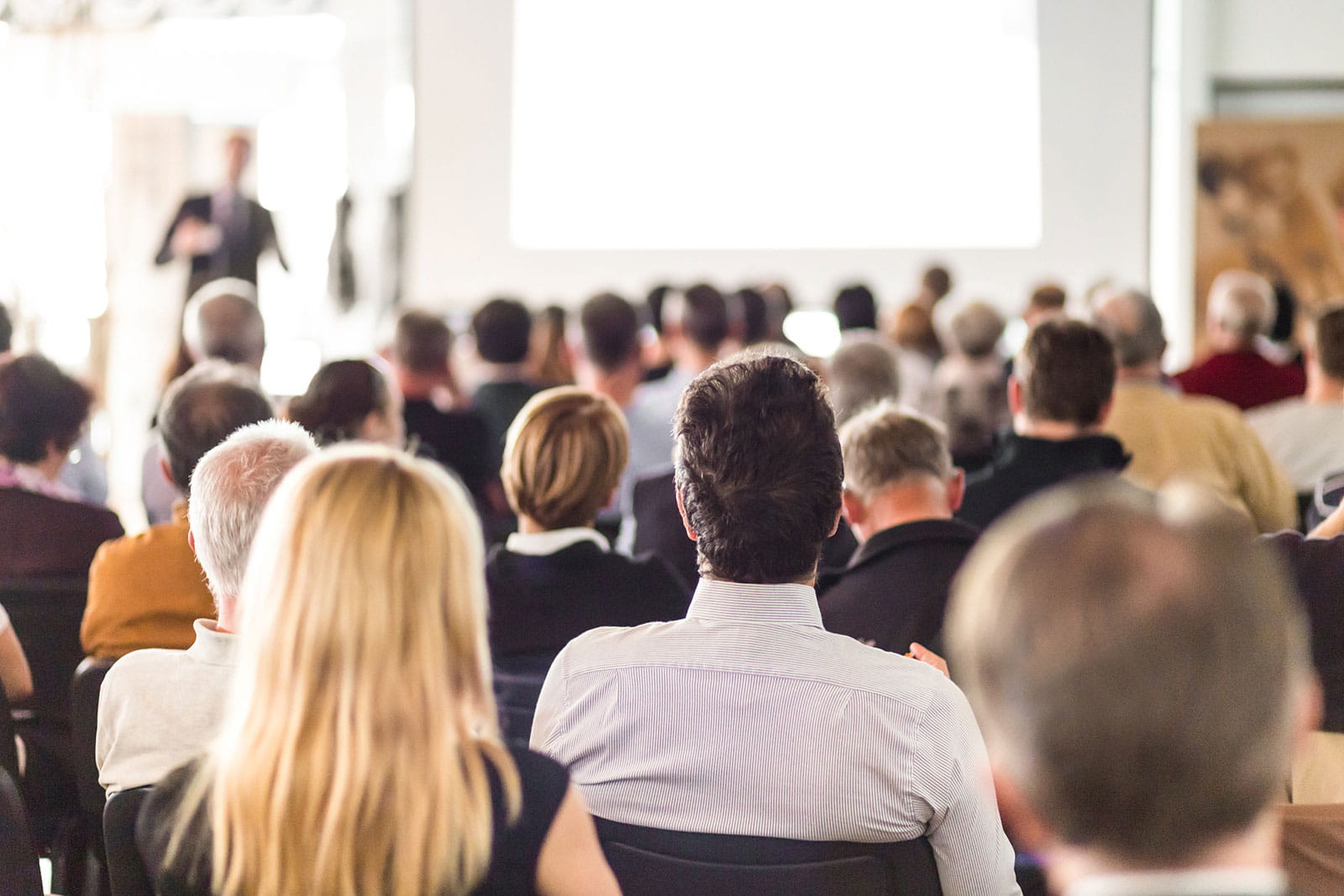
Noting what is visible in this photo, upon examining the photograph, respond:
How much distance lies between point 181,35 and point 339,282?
197 cm

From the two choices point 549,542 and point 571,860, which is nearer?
point 571,860

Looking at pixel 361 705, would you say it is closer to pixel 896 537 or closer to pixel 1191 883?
pixel 1191 883

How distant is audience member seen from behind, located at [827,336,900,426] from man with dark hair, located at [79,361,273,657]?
1.81 m

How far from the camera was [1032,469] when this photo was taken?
3.06 metres

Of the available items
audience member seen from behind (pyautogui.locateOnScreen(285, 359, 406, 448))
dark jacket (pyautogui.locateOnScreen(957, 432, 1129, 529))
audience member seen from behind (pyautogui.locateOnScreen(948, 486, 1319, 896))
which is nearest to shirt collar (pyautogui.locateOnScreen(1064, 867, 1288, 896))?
audience member seen from behind (pyautogui.locateOnScreen(948, 486, 1319, 896))

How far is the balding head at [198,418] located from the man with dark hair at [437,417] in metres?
1.24

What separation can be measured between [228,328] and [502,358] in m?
0.98

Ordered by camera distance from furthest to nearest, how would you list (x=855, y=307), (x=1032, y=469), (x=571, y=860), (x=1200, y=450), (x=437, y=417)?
(x=855, y=307)
(x=437, y=417)
(x=1200, y=450)
(x=1032, y=469)
(x=571, y=860)

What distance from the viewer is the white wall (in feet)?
28.5

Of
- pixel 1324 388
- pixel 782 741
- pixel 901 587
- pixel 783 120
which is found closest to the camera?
pixel 782 741

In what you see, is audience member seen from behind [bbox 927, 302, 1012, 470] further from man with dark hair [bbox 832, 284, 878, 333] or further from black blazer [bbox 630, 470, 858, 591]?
black blazer [bbox 630, 470, 858, 591]

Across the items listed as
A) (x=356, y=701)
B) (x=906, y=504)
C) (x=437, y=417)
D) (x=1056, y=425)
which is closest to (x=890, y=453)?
(x=906, y=504)

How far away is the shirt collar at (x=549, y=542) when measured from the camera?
2.42 m

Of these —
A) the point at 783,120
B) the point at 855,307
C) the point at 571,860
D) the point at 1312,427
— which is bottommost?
the point at 571,860
